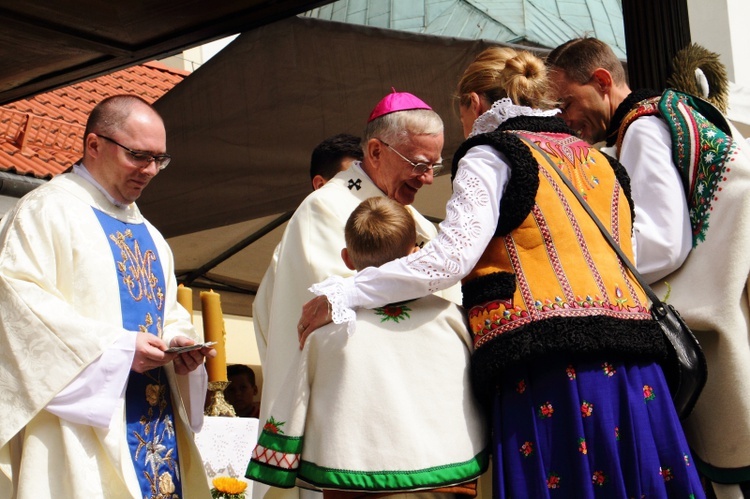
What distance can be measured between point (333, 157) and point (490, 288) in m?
2.52

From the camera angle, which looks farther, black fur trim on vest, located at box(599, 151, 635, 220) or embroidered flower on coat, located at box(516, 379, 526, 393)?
black fur trim on vest, located at box(599, 151, 635, 220)

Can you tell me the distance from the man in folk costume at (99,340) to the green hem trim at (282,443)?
97cm

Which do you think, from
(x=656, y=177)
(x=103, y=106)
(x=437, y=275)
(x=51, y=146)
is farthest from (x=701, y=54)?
(x=51, y=146)

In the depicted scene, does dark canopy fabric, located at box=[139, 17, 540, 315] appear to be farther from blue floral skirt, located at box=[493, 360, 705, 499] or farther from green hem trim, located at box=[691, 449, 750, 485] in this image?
blue floral skirt, located at box=[493, 360, 705, 499]

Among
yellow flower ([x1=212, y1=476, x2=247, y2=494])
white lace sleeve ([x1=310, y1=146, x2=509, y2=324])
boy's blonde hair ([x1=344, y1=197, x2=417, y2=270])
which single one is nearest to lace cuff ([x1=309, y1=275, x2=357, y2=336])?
A: white lace sleeve ([x1=310, y1=146, x2=509, y2=324])

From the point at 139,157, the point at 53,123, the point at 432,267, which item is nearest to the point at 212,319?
the point at 139,157

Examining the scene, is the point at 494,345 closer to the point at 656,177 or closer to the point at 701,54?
the point at 656,177

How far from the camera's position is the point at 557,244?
2.74 m

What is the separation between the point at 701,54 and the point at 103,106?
7.31 ft

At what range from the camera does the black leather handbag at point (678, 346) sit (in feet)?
9.16

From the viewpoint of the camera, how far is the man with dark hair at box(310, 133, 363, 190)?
16.7ft

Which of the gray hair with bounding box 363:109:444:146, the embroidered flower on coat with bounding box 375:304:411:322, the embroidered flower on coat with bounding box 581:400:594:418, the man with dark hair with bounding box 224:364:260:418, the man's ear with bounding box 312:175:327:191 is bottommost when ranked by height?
the man with dark hair with bounding box 224:364:260:418

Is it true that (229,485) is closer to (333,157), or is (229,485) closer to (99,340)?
(99,340)

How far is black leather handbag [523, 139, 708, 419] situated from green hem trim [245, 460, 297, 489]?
104 cm
